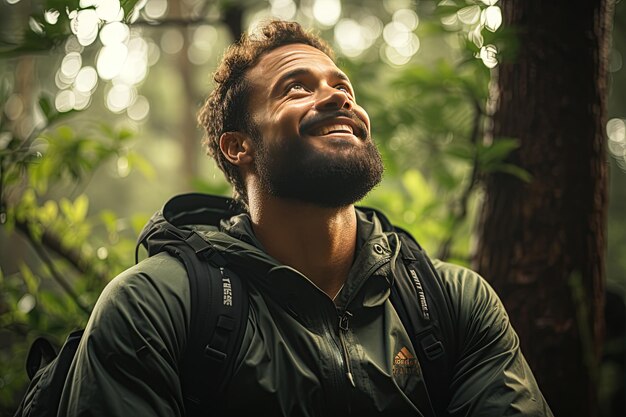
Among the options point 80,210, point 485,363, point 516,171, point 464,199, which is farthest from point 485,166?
point 80,210

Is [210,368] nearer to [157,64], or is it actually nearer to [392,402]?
[392,402]

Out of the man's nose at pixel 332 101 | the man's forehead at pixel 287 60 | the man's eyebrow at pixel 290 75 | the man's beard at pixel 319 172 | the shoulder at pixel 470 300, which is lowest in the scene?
the shoulder at pixel 470 300

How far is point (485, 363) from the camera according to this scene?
2213 millimetres

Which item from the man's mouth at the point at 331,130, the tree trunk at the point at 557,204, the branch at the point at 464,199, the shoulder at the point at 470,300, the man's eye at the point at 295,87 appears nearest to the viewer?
the shoulder at the point at 470,300

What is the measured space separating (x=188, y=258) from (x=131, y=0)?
133 cm

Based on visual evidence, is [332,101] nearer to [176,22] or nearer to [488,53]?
[488,53]

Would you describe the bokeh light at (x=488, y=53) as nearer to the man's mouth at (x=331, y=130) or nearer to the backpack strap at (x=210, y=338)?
the man's mouth at (x=331, y=130)

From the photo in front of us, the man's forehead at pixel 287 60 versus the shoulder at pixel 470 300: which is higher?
the man's forehead at pixel 287 60

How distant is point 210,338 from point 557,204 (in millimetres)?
2034

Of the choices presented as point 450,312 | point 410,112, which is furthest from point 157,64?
point 450,312

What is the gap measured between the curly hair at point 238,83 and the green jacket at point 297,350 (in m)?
0.68

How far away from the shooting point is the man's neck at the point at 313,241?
96.7 inches

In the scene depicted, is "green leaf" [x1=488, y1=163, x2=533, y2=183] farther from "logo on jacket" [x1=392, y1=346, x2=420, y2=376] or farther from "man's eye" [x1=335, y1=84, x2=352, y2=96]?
"logo on jacket" [x1=392, y1=346, x2=420, y2=376]

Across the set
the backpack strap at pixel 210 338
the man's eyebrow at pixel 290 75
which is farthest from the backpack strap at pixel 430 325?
the man's eyebrow at pixel 290 75
